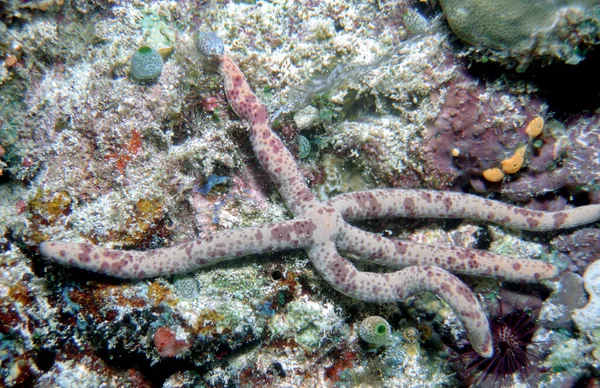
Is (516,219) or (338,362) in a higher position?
(516,219)

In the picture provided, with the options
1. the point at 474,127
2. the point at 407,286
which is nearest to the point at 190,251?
the point at 407,286

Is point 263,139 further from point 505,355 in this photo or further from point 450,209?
point 505,355

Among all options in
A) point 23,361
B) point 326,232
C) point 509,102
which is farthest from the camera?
point 509,102

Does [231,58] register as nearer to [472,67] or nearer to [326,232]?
[326,232]

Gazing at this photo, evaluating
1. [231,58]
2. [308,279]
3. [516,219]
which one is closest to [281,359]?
[308,279]

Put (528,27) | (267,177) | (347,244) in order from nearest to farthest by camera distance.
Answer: (528,27) < (347,244) < (267,177)

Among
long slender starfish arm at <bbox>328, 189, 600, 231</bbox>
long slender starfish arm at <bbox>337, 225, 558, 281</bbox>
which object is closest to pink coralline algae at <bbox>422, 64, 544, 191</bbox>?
long slender starfish arm at <bbox>328, 189, 600, 231</bbox>
